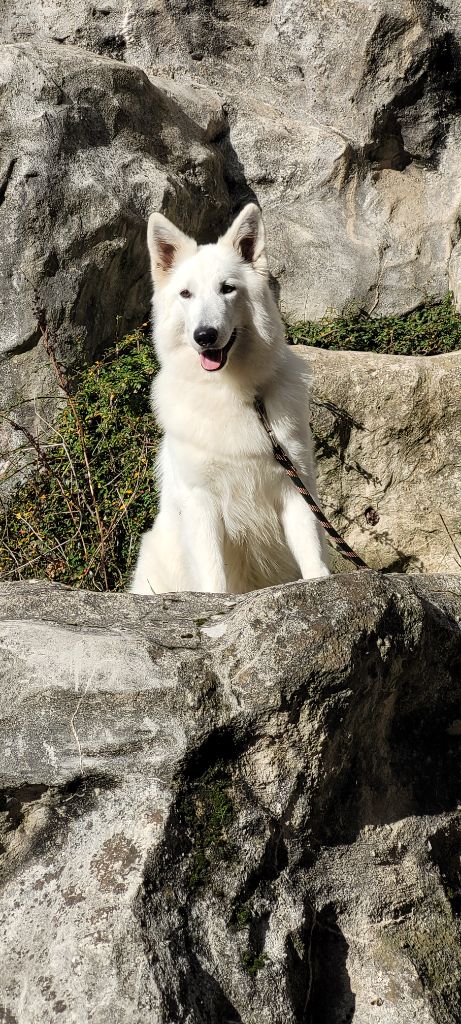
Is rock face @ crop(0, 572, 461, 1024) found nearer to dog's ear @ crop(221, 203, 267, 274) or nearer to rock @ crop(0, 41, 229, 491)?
dog's ear @ crop(221, 203, 267, 274)

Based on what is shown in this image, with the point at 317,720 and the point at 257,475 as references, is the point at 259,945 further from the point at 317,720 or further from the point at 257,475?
the point at 257,475

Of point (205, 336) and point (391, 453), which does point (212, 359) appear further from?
point (391, 453)

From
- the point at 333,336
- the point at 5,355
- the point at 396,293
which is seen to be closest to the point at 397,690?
the point at 5,355

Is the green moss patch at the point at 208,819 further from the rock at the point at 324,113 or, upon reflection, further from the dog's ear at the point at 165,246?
the rock at the point at 324,113

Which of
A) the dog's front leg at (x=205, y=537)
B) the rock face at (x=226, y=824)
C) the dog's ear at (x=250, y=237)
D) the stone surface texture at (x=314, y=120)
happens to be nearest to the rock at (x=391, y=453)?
the dog's ear at (x=250, y=237)

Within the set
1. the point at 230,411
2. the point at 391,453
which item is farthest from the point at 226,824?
the point at 391,453

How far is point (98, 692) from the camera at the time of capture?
320 centimetres

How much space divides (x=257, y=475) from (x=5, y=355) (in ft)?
15.6

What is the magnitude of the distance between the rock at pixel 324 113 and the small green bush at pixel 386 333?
0.31 meters

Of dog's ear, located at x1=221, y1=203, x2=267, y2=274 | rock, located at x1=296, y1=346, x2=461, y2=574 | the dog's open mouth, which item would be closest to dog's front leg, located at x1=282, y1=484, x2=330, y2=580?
the dog's open mouth

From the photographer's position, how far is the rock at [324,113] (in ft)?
37.6

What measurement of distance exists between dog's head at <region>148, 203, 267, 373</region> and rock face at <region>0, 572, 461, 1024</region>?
1965 millimetres

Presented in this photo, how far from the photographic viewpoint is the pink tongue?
199 inches

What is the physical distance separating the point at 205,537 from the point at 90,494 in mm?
3218
